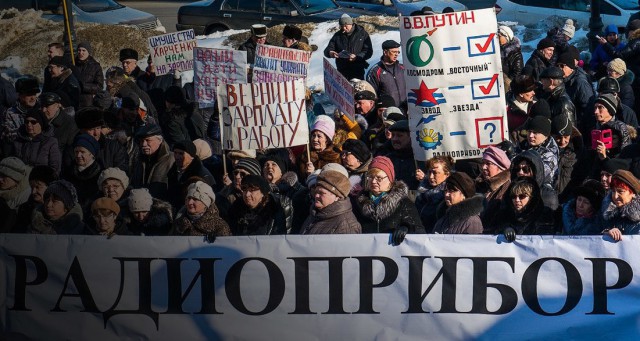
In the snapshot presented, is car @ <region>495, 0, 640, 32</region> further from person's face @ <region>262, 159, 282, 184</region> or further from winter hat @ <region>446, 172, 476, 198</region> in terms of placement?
winter hat @ <region>446, 172, 476, 198</region>

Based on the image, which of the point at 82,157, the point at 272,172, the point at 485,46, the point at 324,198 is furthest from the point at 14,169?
the point at 485,46

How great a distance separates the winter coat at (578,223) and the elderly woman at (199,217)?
2.25 meters

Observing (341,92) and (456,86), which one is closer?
(456,86)

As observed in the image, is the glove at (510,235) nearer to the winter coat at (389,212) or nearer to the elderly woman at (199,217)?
the winter coat at (389,212)

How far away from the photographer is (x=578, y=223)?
8203mm

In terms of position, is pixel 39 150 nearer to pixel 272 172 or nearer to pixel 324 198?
pixel 272 172

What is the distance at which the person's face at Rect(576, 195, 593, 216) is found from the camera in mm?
8195

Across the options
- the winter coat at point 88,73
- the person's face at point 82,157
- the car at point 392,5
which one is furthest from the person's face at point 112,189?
the car at point 392,5

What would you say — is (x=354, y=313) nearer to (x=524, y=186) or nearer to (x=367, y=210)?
(x=367, y=210)

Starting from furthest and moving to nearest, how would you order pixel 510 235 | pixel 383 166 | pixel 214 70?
pixel 214 70, pixel 383 166, pixel 510 235

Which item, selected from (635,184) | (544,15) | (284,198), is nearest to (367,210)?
(284,198)

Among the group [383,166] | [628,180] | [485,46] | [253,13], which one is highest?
[485,46]

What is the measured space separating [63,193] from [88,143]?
1.81 meters

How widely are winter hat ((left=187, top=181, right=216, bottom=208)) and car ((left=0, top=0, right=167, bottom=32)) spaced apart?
13.4 m
